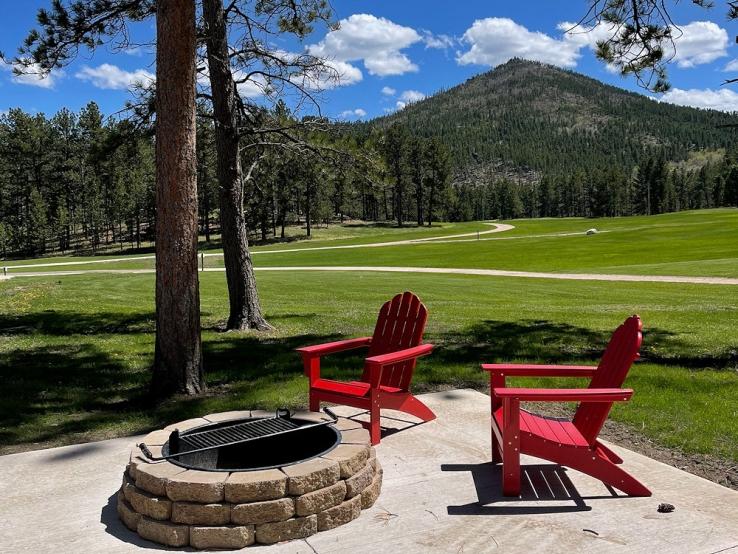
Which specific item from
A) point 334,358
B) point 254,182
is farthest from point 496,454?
point 254,182

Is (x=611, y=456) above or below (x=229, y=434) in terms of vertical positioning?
below

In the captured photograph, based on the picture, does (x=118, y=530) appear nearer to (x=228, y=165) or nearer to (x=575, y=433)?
(x=575, y=433)

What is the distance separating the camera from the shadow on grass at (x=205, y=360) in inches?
222

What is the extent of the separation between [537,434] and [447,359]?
403 centimetres

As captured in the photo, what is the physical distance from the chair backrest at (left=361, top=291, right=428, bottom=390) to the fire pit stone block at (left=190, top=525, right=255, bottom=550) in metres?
2.14

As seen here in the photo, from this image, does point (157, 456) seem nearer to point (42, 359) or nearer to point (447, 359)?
point (447, 359)

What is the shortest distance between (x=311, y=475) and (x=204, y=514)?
1.88ft

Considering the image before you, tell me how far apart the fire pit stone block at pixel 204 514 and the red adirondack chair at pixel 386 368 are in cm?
165

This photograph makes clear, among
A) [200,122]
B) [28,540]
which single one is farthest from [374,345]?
[200,122]

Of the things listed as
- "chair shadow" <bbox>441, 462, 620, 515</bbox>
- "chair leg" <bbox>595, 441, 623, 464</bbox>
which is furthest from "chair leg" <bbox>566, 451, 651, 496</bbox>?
"chair leg" <bbox>595, 441, 623, 464</bbox>

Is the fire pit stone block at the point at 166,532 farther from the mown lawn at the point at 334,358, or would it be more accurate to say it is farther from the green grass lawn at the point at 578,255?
the green grass lawn at the point at 578,255

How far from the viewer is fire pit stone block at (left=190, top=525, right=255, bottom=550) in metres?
3.07

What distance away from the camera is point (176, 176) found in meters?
5.68

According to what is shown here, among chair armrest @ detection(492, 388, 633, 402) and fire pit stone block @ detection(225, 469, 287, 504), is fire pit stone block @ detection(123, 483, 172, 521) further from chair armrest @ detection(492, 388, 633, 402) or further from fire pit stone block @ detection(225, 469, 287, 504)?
chair armrest @ detection(492, 388, 633, 402)
